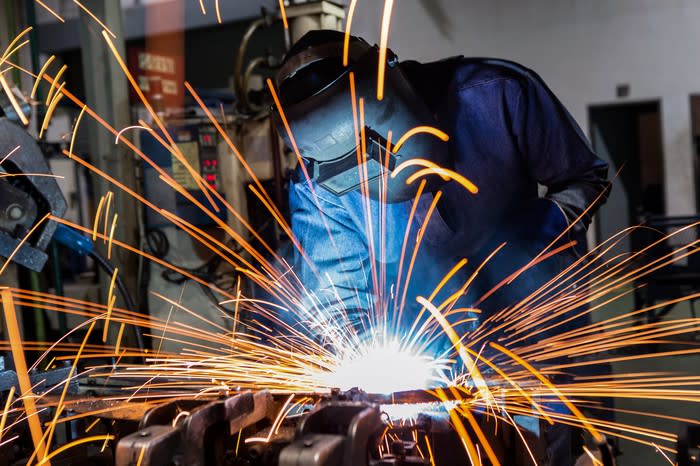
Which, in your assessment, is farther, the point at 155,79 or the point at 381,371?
the point at 155,79

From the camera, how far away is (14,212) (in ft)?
5.89

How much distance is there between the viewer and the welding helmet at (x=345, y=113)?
1560 millimetres

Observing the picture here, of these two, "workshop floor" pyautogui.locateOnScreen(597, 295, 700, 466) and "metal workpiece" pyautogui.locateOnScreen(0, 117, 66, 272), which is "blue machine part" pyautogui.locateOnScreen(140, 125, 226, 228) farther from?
"workshop floor" pyautogui.locateOnScreen(597, 295, 700, 466)

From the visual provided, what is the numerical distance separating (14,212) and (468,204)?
4.13ft

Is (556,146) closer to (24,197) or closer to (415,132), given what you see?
(415,132)

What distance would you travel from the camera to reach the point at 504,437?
1.25m

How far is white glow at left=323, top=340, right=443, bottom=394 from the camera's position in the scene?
1553mm

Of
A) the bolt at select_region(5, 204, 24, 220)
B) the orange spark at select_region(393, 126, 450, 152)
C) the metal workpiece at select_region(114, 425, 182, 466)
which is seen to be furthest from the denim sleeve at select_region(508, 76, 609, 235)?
the bolt at select_region(5, 204, 24, 220)

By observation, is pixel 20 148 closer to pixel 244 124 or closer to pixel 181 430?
pixel 181 430

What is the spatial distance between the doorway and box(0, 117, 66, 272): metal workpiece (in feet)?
23.4

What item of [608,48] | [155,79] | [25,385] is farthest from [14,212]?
[608,48]

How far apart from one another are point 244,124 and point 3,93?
2.28 meters

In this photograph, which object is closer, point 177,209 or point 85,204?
point 177,209

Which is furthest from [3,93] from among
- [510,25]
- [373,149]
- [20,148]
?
[510,25]
